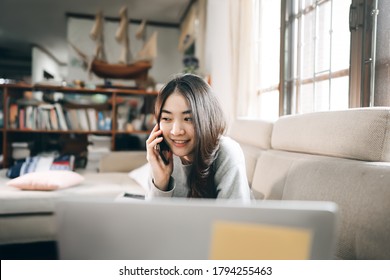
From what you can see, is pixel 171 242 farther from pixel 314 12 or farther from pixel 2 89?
pixel 2 89

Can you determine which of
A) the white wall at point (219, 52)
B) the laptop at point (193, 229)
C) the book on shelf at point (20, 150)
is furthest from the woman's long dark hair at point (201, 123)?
the book on shelf at point (20, 150)

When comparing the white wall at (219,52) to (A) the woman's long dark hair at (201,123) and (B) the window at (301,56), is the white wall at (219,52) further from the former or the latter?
(A) the woman's long dark hair at (201,123)

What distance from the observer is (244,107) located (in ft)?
7.91

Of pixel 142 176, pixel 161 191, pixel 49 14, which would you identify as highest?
pixel 49 14

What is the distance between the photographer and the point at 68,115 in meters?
Result: 3.01

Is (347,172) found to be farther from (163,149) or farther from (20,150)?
(20,150)

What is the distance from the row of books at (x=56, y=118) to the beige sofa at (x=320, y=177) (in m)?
1.32

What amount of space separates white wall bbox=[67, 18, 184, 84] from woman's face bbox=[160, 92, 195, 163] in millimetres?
3446

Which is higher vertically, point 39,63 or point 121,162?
point 39,63

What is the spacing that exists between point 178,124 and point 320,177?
463 mm

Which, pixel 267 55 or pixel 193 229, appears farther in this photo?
pixel 267 55

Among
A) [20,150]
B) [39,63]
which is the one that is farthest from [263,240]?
[39,63]

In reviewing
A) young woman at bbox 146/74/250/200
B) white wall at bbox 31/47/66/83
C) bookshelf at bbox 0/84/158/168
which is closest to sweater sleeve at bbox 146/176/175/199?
young woman at bbox 146/74/250/200

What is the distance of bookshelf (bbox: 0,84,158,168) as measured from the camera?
9.46 feet
